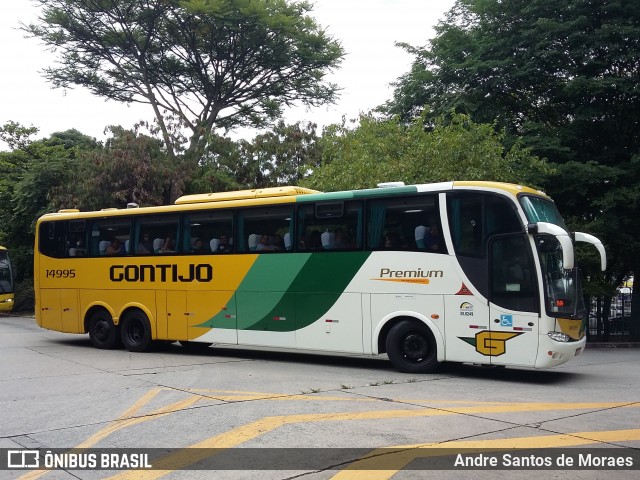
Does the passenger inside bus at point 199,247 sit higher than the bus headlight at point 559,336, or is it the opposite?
the passenger inside bus at point 199,247

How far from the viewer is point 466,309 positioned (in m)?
11.9

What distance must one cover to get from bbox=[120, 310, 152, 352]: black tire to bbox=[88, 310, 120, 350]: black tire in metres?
0.25

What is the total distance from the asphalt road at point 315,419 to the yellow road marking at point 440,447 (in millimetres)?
18

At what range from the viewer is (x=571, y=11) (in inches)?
910

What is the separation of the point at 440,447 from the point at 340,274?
21.8 ft

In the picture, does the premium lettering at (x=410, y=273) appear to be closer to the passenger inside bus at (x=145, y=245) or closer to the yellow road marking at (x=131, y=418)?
the yellow road marking at (x=131, y=418)

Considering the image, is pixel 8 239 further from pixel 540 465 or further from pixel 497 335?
pixel 540 465

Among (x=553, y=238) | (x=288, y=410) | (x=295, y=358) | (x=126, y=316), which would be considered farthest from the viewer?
(x=126, y=316)

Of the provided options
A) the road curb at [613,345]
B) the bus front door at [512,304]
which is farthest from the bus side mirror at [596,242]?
the road curb at [613,345]

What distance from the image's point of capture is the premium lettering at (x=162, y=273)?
49.8ft

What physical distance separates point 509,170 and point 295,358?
349 inches

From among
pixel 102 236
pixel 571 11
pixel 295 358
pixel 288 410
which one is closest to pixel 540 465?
pixel 288 410

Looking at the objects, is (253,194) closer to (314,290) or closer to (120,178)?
(314,290)

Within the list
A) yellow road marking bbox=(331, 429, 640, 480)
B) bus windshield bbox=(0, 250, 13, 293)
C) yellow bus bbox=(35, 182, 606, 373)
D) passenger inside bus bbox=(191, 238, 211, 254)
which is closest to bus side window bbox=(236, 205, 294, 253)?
yellow bus bbox=(35, 182, 606, 373)
